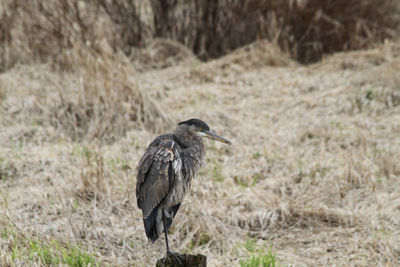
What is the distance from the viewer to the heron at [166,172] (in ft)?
8.70

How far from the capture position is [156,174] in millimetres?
2643

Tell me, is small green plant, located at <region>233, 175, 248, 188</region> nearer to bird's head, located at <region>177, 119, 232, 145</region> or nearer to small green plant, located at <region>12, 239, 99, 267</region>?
bird's head, located at <region>177, 119, 232, 145</region>

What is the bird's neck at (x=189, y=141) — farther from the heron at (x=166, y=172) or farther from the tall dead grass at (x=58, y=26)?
the tall dead grass at (x=58, y=26)

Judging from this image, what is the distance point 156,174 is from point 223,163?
241 cm

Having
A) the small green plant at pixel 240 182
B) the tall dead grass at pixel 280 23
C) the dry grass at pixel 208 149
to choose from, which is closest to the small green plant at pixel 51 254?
the dry grass at pixel 208 149

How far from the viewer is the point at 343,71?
773 cm

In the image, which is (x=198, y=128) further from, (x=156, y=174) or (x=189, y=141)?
(x=156, y=174)

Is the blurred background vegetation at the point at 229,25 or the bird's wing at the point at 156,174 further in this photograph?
the blurred background vegetation at the point at 229,25

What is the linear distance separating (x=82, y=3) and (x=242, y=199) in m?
4.95

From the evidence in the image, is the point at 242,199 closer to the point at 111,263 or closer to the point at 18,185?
the point at 111,263

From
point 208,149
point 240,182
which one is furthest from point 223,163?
point 240,182

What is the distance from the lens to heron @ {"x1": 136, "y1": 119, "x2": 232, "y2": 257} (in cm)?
265

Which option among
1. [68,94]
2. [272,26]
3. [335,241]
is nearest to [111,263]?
[335,241]

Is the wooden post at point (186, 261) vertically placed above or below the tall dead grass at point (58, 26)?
below
